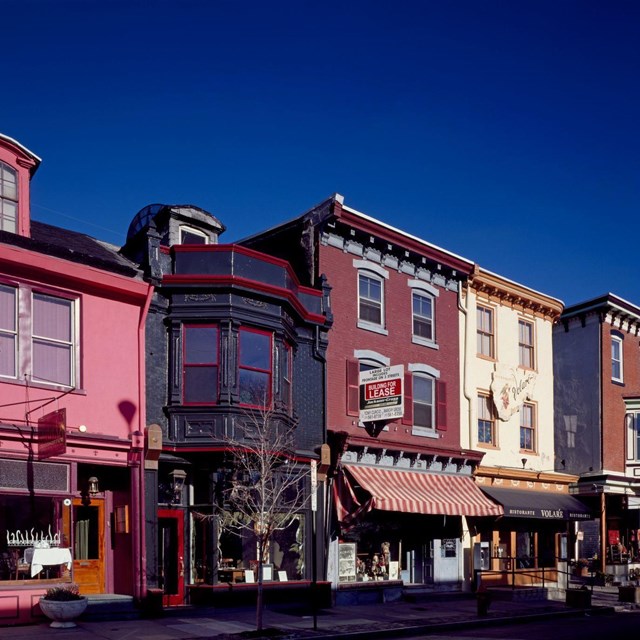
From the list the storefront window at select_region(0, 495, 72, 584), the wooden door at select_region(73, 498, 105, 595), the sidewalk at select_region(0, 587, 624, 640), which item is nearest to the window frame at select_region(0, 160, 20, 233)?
the storefront window at select_region(0, 495, 72, 584)

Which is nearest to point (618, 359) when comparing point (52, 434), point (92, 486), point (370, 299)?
point (370, 299)

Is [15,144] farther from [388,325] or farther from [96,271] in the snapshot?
[388,325]

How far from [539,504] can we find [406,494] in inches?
299

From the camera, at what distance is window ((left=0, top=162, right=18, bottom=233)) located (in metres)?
20.1

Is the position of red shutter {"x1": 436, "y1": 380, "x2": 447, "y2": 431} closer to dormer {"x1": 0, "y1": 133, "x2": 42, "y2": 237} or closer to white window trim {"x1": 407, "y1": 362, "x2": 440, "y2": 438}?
white window trim {"x1": 407, "y1": 362, "x2": 440, "y2": 438}

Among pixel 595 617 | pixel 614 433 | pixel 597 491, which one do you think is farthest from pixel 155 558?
pixel 614 433

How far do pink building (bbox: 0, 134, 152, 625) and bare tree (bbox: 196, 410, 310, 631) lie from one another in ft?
8.13

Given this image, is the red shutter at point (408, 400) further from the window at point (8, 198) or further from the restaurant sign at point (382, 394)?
the window at point (8, 198)

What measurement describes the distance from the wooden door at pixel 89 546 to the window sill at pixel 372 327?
9.96m

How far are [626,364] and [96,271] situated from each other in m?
26.4

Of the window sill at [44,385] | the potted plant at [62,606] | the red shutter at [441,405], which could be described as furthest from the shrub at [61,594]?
the red shutter at [441,405]

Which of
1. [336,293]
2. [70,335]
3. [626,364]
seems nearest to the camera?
[70,335]

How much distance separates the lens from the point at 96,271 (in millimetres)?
20344

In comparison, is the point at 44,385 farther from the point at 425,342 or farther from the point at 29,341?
the point at 425,342
